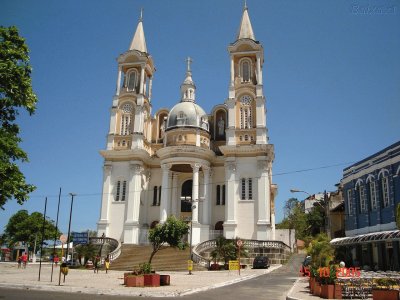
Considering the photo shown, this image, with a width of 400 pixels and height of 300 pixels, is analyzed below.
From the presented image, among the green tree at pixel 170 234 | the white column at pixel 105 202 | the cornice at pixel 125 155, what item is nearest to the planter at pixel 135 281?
the green tree at pixel 170 234

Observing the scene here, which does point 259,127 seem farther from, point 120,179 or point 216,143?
point 120,179

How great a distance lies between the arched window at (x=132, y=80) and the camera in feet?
170

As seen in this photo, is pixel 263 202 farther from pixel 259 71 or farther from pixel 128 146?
pixel 128 146

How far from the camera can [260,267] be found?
3497cm

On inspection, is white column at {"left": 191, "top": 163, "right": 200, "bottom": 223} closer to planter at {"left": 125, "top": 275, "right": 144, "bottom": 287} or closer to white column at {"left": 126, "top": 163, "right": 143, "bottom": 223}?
white column at {"left": 126, "top": 163, "right": 143, "bottom": 223}

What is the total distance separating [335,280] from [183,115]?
116 ft

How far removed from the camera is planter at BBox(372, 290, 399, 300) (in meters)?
12.5

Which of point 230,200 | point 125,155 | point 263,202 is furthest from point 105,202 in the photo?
point 263,202

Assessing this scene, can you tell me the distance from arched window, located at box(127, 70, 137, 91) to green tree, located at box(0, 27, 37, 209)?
36.7m

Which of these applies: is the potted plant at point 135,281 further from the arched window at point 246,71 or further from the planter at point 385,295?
the arched window at point 246,71

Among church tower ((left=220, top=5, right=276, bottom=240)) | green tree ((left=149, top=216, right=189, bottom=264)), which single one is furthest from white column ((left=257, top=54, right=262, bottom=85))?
green tree ((left=149, top=216, right=189, bottom=264))

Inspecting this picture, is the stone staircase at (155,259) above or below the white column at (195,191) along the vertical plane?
below

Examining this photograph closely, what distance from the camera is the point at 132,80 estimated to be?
2053 inches

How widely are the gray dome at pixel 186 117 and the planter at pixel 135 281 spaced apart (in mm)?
29837
